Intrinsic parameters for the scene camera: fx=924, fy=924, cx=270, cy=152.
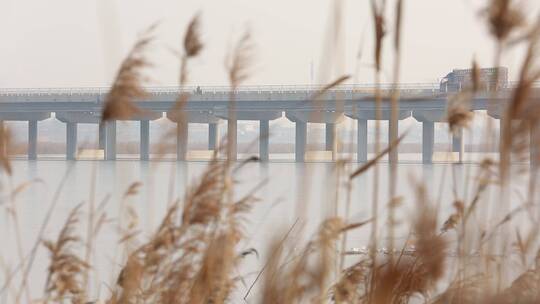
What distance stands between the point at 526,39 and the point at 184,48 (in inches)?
41.2

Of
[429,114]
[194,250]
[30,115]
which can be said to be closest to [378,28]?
[194,250]

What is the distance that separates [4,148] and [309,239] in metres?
1.05

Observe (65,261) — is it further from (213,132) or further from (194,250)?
(213,132)

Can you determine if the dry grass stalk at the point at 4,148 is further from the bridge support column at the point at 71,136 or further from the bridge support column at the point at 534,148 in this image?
the bridge support column at the point at 71,136

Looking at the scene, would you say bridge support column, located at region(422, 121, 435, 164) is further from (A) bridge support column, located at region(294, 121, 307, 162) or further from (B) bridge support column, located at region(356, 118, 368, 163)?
(A) bridge support column, located at region(294, 121, 307, 162)

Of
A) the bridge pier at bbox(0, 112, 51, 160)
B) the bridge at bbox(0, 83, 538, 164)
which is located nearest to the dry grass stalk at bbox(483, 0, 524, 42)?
the bridge at bbox(0, 83, 538, 164)

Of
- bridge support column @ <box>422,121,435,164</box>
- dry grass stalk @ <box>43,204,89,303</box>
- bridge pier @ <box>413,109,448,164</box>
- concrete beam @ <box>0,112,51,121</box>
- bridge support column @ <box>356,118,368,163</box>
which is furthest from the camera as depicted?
→ concrete beam @ <box>0,112,51,121</box>

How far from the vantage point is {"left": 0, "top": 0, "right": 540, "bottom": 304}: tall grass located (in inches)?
105

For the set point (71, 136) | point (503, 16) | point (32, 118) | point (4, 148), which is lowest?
point (71, 136)

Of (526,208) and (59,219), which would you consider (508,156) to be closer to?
(526,208)

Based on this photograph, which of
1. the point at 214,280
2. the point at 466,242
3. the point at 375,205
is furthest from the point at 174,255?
the point at 466,242

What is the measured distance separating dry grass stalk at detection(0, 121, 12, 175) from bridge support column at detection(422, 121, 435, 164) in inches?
3206

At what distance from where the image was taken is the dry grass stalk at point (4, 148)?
2881 mm

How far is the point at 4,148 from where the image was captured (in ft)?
9.71
